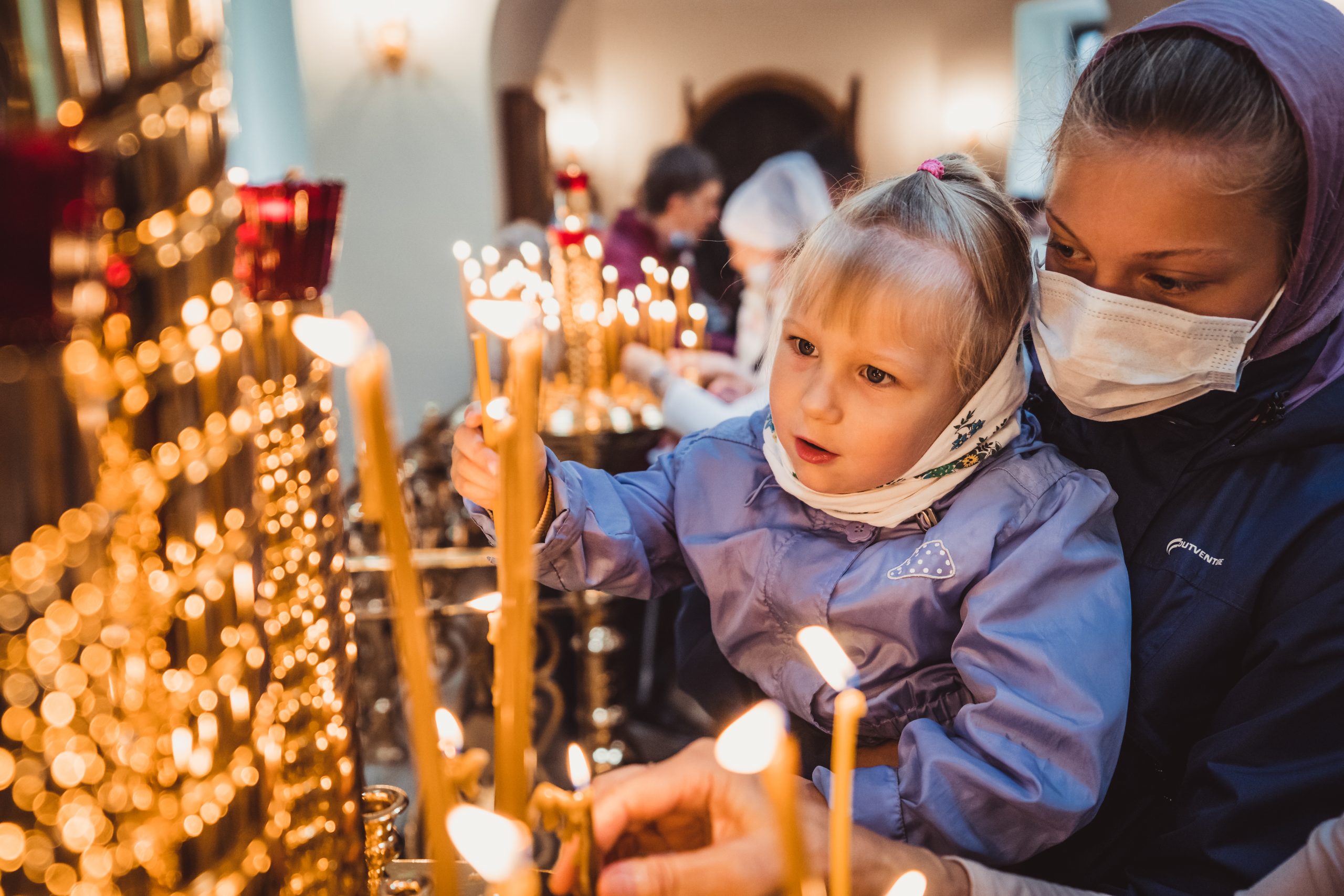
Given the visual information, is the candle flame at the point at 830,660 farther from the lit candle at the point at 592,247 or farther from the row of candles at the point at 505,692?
the lit candle at the point at 592,247

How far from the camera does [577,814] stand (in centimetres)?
47

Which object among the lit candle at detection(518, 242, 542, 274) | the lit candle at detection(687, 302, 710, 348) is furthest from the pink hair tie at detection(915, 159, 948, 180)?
the lit candle at detection(518, 242, 542, 274)

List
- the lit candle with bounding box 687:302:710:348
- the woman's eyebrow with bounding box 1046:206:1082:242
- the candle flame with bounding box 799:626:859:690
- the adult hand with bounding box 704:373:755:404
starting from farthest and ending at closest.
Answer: the lit candle with bounding box 687:302:710:348, the adult hand with bounding box 704:373:755:404, the woman's eyebrow with bounding box 1046:206:1082:242, the candle flame with bounding box 799:626:859:690

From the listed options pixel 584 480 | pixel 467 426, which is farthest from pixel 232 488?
pixel 584 480

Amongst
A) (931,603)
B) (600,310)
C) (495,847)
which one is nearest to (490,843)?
(495,847)

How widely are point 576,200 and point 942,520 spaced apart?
292 cm

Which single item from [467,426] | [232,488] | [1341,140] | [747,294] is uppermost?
[1341,140]

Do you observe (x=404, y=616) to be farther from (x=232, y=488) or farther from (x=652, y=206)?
(x=652, y=206)

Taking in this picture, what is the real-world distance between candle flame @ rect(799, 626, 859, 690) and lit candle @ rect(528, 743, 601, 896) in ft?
0.40

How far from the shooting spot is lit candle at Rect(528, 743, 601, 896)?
458 mm

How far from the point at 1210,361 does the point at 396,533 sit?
0.85 metres

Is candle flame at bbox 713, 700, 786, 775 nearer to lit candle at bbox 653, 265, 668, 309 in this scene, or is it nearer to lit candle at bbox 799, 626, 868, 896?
lit candle at bbox 799, 626, 868, 896

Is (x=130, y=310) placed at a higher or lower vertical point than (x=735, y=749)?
higher

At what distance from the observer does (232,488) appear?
0.39 meters
